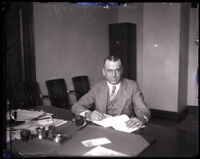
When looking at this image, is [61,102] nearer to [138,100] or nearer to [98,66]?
[138,100]

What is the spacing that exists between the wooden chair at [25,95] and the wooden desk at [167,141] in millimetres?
1215

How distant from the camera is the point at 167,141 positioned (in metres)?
1.62

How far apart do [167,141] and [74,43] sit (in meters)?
3.37

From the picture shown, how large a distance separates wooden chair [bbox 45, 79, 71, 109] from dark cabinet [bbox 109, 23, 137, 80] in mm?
2303

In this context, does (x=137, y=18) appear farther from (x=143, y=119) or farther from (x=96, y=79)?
(x=143, y=119)

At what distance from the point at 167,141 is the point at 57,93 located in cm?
214

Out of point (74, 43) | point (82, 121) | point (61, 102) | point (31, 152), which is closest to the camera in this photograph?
point (31, 152)

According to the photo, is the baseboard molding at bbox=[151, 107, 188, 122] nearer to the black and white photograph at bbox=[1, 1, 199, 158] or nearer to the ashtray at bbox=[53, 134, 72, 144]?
the black and white photograph at bbox=[1, 1, 199, 158]

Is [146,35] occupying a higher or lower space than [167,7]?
lower

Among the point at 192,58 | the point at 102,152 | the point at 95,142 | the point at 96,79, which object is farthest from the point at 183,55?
the point at 102,152

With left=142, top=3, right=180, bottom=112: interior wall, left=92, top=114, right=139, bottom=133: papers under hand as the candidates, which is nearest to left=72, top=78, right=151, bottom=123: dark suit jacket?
left=92, top=114, right=139, bottom=133: papers under hand

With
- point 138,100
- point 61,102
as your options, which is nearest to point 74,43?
point 61,102

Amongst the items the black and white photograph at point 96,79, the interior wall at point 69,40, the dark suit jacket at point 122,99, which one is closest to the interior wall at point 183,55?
the black and white photograph at point 96,79

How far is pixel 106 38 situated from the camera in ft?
18.5
